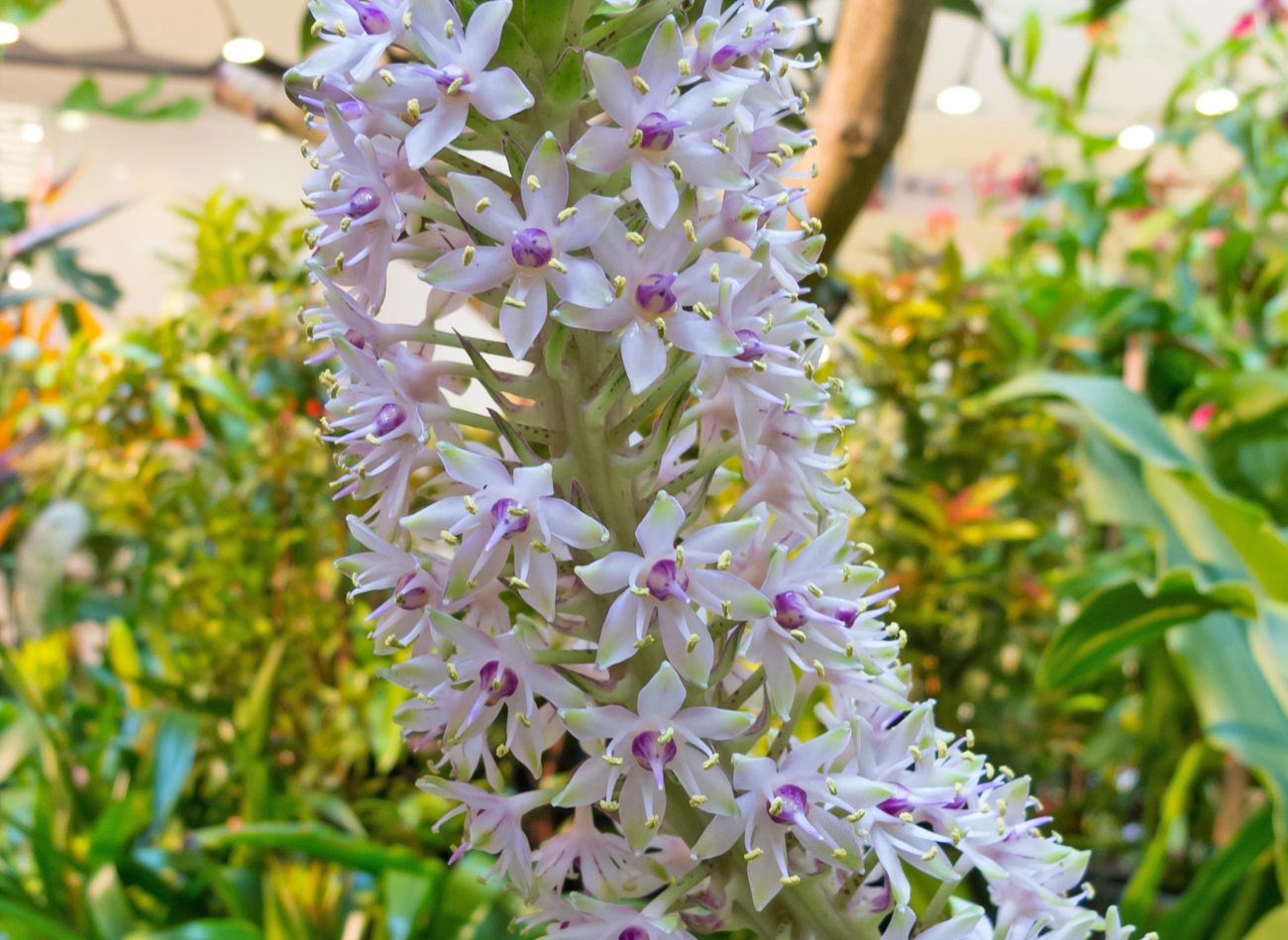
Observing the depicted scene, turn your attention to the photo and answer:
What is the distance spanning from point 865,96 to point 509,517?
451 millimetres

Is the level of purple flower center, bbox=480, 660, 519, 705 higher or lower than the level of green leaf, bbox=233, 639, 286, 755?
higher

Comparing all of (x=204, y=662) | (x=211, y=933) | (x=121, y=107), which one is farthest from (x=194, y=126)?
(x=211, y=933)

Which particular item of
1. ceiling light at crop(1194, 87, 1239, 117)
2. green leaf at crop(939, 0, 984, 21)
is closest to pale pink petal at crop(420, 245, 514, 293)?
green leaf at crop(939, 0, 984, 21)

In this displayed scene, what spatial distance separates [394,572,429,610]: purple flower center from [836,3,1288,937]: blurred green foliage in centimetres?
56

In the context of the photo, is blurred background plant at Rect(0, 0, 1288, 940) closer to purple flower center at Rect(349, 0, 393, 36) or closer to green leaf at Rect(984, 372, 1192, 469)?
green leaf at Rect(984, 372, 1192, 469)

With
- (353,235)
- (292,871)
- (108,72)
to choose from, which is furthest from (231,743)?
(108,72)

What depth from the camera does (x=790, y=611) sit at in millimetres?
308

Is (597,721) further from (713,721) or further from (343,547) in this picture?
(343,547)

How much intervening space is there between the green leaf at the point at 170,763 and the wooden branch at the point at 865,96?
2.46ft

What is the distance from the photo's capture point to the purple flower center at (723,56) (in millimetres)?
311

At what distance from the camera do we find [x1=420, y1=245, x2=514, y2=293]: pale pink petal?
0.94 feet

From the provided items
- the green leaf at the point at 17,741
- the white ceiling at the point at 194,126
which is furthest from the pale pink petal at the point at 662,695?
the white ceiling at the point at 194,126

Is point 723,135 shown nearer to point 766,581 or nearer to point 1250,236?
point 766,581

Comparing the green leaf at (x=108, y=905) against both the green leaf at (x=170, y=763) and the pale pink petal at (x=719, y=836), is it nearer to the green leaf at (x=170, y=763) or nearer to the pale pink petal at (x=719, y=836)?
the green leaf at (x=170, y=763)
